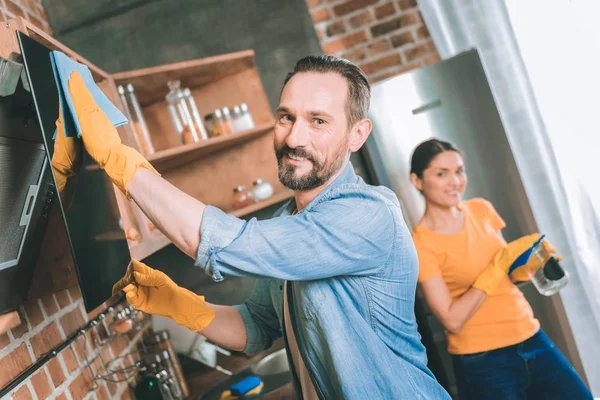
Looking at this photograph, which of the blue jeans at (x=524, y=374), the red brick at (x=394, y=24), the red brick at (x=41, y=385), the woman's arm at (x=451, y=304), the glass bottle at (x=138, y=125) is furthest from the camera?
the red brick at (x=394, y=24)

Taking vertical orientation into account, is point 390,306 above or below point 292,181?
below

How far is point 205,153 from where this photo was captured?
2.61m

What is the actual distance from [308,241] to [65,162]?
56 centimetres

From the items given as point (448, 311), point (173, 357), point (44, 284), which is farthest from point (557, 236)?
point (44, 284)

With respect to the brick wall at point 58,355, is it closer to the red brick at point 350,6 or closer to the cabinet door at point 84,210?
the cabinet door at point 84,210

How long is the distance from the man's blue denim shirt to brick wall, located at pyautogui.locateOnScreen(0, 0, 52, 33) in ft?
5.31

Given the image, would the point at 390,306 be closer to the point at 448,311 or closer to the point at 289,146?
the point at 289,146

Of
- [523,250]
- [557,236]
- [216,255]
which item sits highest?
[216,255]

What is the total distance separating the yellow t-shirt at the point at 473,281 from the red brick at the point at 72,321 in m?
1.24

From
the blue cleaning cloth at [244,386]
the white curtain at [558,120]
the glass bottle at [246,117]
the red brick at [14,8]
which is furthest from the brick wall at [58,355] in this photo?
the white curtain at [558,120]

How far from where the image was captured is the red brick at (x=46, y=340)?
4.50 feet

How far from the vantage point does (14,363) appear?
1245 millimetres

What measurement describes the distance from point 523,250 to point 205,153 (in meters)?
1.57

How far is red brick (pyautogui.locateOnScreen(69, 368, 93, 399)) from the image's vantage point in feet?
4.98
